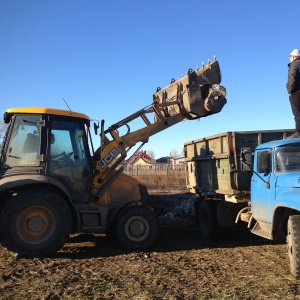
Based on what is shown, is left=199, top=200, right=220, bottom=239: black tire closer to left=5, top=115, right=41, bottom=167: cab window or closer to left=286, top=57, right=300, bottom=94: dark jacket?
left=286, top=57, right=300, bottom=94: dark jacket

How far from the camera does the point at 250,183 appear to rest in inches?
342

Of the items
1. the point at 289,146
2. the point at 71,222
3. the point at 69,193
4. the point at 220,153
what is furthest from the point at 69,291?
the point at 220,153

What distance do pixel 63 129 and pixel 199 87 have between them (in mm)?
3206

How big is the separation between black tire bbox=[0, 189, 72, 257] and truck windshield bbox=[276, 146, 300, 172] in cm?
406

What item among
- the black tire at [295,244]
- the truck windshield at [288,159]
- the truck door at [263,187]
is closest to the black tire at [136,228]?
the truck door at [263,187]

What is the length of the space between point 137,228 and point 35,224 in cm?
216

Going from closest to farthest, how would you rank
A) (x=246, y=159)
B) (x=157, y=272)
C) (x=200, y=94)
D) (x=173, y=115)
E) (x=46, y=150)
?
(x=157, y=272) < (x=246, y=159) < (x=46, y=150) < (x=200, y=94) < (x=173, y=115)

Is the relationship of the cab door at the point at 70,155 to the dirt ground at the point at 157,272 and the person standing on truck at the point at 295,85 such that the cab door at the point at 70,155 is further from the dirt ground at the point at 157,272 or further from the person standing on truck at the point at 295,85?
the person standing on truck at the point at 295,85

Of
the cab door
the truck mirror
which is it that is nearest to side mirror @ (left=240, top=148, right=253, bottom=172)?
the truck mirror

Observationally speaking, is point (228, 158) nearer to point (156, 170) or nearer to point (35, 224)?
point (35, 224)

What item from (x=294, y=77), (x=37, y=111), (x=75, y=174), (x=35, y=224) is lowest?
(x=35, y=224)

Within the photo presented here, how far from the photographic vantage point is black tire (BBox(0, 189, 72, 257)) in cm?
737

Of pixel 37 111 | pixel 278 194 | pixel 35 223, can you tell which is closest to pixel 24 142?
pixel 37 111

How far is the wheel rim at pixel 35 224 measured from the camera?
7508 mm
